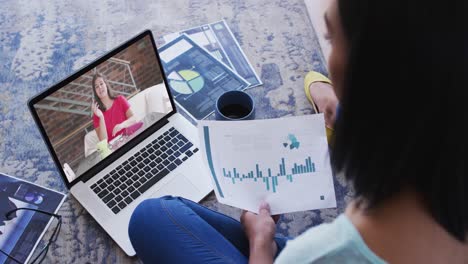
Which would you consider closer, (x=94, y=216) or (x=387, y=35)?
(x=387, y=35)

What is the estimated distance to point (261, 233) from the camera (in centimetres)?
82

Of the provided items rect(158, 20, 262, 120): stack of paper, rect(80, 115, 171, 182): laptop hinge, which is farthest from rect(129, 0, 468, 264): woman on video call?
rect(158, 20, 262, 120): stack of paper

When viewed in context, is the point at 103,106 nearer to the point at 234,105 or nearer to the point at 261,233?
the point at 234,105

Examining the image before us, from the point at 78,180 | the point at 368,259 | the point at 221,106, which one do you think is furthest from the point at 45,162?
the point at 368,259

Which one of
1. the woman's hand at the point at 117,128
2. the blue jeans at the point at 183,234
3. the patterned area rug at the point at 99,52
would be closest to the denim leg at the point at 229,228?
the blue jeans at the point at 183,234

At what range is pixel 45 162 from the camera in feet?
3.47

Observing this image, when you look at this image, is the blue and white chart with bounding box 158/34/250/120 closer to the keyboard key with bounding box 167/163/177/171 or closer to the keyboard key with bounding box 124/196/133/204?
the keyboard key with bounding box 167/163/177/171

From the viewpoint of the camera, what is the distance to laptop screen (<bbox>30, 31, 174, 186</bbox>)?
875 millimetres

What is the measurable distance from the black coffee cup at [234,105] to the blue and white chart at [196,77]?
0.14m

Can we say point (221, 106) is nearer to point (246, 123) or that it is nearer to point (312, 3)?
point (246, 123)

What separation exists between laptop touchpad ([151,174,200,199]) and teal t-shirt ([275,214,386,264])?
0.44 meters

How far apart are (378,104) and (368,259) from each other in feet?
0.58

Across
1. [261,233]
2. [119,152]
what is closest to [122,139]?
[119,152]

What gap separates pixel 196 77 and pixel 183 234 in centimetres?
48
